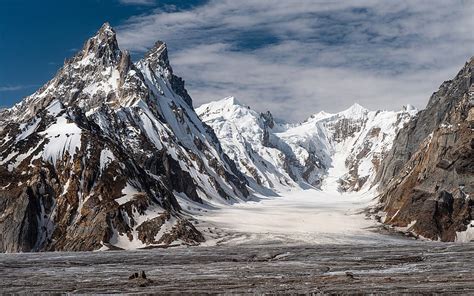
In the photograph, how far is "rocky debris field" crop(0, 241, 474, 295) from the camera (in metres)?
56.2

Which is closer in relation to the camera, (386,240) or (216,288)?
(216,288)

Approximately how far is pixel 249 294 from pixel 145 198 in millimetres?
139586

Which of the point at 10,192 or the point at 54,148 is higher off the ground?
the point at 54,148

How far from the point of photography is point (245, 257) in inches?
3703

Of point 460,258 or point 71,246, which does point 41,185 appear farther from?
point 460,258

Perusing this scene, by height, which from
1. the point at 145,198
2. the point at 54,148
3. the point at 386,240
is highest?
the point at 54,148

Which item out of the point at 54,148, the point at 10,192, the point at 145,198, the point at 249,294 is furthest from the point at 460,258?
the point at 54,148

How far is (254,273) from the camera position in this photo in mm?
70625

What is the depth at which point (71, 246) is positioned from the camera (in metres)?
163

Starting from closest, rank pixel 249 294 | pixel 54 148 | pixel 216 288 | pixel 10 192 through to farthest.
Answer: pixel 249 294, pixel 216 288, pixel 10 192, pixel 54 148

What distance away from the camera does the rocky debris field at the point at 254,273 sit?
56219 millimetres

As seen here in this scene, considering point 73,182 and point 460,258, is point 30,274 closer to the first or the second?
point 460,258

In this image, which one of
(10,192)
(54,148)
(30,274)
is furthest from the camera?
(54,148)

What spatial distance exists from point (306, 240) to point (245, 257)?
9821 centimetres
